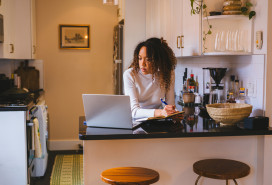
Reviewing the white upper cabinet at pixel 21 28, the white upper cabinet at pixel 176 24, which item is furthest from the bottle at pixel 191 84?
the white upper cabinet at pixel 21 28

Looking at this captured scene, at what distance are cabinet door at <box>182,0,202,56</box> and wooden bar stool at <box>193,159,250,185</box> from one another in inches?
41.9

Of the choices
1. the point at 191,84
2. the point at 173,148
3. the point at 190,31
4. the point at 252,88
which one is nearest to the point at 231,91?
the point at 252,88

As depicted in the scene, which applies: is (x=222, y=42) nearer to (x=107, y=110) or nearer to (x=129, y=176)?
(x=107, y=110)

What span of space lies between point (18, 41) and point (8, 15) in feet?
1.67

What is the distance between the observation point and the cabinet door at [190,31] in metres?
2.97

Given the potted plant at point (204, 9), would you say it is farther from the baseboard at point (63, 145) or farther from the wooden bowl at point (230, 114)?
the baseboard at point (63, 145)

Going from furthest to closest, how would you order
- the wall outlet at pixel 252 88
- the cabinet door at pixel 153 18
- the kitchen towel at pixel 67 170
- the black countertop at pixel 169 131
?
the cabinet door at pixel 153 18 < the kitchen towel at pixel 67 170 < the wall outlet at pixel 252 88 < the black countertop at pixel 169 131

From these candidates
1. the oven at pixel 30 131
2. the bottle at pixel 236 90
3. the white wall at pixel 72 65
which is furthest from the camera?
the white wall at pixel 72 65

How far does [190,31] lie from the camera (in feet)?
10.4

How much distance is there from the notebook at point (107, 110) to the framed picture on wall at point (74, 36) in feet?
11.2

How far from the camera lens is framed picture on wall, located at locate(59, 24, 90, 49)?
5473 mm

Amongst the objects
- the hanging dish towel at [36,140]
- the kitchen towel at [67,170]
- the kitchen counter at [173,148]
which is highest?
the kitchen counter at [173,148]

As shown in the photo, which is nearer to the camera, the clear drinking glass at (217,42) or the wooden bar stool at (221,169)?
the wooden bar stool at (221,169)

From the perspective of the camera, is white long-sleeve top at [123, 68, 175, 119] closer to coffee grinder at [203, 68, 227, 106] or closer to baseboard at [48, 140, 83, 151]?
coffee grinder at [203, 68, 227, 106]
